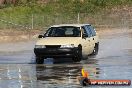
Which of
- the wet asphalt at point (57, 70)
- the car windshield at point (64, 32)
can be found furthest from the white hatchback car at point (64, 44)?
the wet asphalt at point (57, 70)

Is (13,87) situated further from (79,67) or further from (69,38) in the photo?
(69,38)

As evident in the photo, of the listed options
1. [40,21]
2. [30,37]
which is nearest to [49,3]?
[40,21]

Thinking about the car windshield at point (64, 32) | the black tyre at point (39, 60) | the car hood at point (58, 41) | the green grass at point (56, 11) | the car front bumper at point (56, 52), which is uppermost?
the car windshield at point (64, 32)

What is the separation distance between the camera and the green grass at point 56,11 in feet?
175

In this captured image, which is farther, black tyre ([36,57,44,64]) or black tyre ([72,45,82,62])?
black tyre ([36,57,44,64])

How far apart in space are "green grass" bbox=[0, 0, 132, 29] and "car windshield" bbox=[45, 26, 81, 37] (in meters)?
24.1

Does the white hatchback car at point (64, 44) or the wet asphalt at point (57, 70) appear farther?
the white hatchback car at point (64, 44)

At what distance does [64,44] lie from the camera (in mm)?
24156

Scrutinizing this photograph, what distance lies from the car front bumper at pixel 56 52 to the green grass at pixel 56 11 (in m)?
25.8

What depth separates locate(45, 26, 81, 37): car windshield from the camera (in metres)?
25.5

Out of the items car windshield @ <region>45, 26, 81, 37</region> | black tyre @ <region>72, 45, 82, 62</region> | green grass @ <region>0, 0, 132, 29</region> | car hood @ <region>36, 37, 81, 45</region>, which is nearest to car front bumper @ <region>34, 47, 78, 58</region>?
black tyre @ <region>72, 45, 82, 62</region>

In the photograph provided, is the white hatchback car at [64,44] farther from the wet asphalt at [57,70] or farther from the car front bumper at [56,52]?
the wet asphalt at [57,70]

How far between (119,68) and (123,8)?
44.1 meters

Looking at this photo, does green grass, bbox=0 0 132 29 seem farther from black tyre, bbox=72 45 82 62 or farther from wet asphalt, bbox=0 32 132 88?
black tyre, bbox=72 45 82 62
